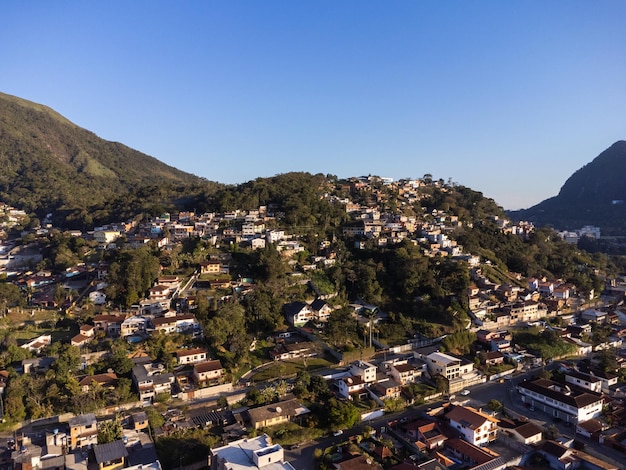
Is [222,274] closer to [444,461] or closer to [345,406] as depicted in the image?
[345,406]

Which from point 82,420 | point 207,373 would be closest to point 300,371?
point 207,373

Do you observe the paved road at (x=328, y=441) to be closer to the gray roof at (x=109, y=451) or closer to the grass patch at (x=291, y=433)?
the grass patch at (x=291, y=433)

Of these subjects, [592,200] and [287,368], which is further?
[592,200]

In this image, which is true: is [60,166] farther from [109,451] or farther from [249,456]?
[249,456]

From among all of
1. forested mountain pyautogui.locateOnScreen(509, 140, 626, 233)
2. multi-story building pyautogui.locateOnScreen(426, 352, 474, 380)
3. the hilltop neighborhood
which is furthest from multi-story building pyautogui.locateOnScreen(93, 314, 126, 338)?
forested mountain pyautogui.locateOnScreen(509, 140, 626, 233)

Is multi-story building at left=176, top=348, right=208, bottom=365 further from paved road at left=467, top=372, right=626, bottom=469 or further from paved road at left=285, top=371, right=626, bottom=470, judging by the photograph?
paved road at left=467, top=372, right=626, bottom=469

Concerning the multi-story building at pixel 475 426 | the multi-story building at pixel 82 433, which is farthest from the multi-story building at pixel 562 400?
the multi-story building at pixel 82 433
